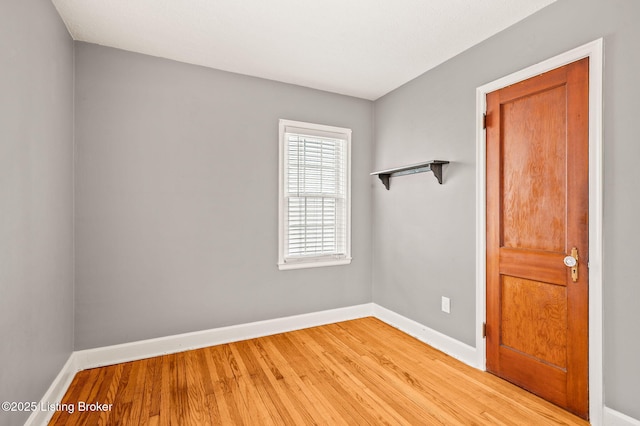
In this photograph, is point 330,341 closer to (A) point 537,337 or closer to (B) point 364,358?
(B) point 364,358

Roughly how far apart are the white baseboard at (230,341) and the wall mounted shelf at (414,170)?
4.95 feet

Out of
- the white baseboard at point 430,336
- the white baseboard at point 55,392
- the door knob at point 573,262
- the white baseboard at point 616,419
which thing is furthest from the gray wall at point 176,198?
the white baseboard at point 616,419

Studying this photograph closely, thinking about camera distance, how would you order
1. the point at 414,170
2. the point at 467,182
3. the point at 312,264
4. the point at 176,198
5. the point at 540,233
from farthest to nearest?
1. the point at 312,264
2. the point at 414,170
3. the point at 176,198
4. the point at 467,182
5. the point at 540,233

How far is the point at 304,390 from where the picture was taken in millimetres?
2266

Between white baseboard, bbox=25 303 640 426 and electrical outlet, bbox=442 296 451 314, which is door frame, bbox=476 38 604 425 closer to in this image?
white baseboard, bbox=25 303 640 426

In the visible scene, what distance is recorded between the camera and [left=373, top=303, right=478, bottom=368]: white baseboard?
2691 millimetres

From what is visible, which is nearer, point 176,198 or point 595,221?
point 595,221

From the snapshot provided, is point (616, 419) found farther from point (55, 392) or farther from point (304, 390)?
point (55, 392)

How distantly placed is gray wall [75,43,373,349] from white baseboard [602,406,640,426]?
97.2 inches

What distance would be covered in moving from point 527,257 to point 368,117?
2.42 m

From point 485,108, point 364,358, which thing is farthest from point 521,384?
point 485,108

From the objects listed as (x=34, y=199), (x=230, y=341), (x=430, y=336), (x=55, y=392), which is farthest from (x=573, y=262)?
(x=55, y=392)

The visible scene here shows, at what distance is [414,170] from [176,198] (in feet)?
7.69

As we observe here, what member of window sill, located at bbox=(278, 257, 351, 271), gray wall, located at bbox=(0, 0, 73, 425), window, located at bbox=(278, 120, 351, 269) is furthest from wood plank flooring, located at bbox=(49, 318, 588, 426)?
window, located at bbox=(278, 120, 351, 269)
